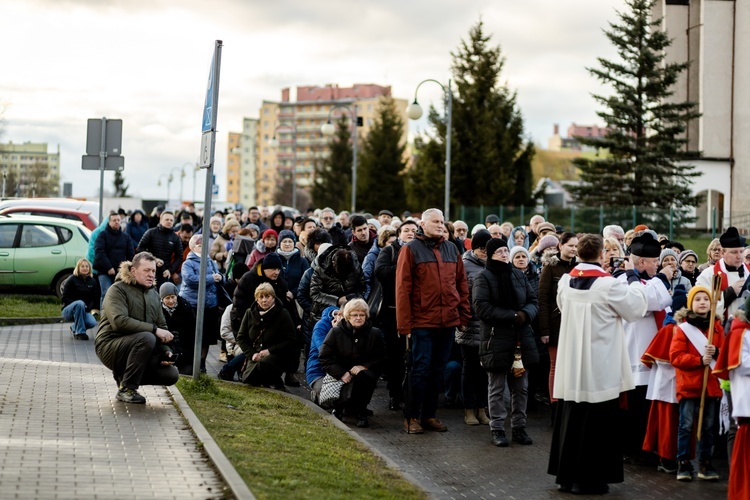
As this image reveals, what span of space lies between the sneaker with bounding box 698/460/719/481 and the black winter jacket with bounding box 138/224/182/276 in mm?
11497

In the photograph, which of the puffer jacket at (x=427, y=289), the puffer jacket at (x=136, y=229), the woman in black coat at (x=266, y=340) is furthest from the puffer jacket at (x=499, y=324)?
the puffer jacket at (x=136, y=229)

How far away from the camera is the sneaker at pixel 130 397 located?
11391 mm

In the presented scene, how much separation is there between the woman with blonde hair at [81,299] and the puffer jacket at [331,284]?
6145 mm

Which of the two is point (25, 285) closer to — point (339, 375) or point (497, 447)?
point (339, 375)

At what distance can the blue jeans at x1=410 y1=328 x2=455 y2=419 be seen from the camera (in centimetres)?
1157

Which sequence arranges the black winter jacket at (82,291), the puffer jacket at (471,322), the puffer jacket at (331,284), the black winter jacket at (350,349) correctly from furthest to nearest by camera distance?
the black winter jacket at (82,291), the puffer jacket at (331,284), the puffer jacket at (471,322), the black winter jacket at (350,349)

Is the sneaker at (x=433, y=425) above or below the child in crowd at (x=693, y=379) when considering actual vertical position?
below

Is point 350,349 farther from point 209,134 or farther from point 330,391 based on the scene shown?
point 209,134

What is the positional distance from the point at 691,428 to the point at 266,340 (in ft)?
18.1

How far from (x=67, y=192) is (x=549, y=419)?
65.5 m

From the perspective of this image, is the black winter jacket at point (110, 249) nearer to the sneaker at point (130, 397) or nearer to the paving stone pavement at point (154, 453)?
the paving stone pavement at point (154, 453)

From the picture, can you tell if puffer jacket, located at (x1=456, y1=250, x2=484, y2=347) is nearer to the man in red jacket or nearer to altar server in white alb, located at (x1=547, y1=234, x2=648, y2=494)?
the man in red jacket

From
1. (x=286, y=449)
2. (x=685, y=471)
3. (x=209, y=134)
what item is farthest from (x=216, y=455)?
(x=209, y=134)

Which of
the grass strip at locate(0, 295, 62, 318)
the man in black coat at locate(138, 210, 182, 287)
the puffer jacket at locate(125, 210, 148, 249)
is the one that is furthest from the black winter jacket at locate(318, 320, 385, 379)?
the puffer jacket at locate(125, 210, 148, 249)
